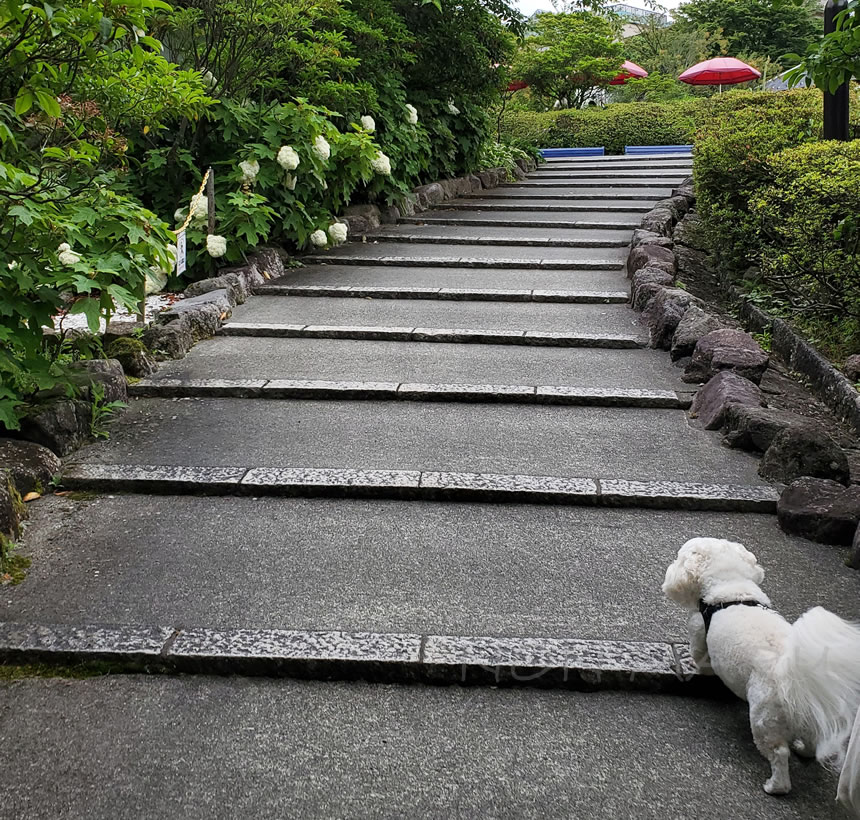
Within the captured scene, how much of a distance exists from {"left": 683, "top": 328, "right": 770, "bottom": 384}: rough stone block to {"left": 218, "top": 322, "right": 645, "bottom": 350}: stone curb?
870mm

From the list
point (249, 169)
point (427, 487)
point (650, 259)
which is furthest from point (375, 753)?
point (650, 259)

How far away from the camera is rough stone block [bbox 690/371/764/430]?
5.52m

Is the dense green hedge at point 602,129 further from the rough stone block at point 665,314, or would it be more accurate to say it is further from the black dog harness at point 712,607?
the black dog harness at point 712,607

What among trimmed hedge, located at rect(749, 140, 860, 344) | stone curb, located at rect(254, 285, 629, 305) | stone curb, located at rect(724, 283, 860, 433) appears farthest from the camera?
stone curb, located at rect(254, 285, 629, 305)

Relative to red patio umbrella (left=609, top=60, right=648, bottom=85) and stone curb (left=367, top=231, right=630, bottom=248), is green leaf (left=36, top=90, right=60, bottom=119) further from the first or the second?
red patio umbrella (left=609, top=60, right=648, bottom=85)

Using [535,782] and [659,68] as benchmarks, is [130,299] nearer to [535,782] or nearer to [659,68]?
[535,782]

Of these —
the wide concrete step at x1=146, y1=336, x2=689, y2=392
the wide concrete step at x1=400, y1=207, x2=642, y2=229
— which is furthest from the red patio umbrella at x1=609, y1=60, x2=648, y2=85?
the wide concrete step at x1=146, y1=336, x2=689, y2=392

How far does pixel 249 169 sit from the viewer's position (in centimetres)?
880

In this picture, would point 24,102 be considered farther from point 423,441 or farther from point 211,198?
point 211,198

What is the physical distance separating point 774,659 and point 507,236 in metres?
9.29

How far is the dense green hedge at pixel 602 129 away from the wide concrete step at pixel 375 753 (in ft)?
72.2

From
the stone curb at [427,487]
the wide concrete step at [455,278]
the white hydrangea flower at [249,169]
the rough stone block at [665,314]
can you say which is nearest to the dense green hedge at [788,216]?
the rough stone block at [665,314]

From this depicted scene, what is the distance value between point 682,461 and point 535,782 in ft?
8.87

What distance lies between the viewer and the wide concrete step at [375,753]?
8.73 feet
